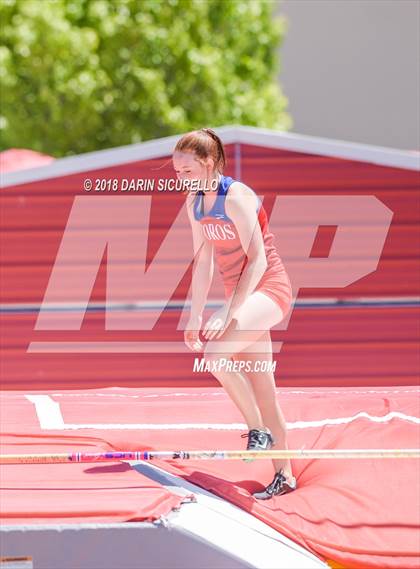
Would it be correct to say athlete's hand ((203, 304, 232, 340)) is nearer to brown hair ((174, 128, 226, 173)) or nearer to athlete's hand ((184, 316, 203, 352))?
athlete's hand ((184, 316, 203, 352))

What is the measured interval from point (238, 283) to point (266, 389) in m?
0.49

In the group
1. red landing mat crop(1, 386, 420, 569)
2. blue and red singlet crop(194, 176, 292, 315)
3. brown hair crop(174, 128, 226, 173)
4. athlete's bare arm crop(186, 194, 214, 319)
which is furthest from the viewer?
athlete's bare arm crop(186, 194, 214, 319)

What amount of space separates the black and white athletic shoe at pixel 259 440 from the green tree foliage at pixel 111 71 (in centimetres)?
1219

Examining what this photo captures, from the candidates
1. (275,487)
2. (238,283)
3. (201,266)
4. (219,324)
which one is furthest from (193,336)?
(275,487)

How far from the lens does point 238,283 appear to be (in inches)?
180

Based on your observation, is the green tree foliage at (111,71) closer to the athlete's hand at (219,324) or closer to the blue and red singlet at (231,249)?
the blue and red singlet at (231,249)

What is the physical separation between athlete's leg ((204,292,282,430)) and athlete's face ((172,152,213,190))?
569mm

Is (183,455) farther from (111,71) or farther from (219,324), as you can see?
(111,71)

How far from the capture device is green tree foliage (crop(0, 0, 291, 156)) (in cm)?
1627

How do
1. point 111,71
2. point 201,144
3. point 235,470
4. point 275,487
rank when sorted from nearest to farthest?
point 201,144 < point 275,487 < point 235,470 < point 111,71

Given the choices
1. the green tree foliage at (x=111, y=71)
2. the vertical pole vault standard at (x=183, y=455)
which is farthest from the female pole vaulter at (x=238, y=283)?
the green tree foliage at (x=111, y=71)

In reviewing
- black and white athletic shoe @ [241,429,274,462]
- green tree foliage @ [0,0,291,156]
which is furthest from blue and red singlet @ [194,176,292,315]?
green tree foliage @ [0,0,291,156]

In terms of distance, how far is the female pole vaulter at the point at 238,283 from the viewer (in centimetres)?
445

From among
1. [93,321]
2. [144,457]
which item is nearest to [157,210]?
[93,321]
